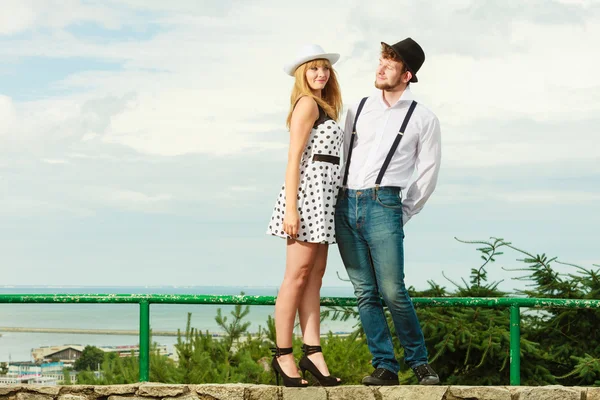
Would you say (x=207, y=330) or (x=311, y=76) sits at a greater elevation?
(x=311, y=76)

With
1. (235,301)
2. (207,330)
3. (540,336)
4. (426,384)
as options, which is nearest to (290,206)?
(235,301)

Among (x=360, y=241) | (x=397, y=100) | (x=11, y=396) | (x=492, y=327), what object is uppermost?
(x=397, y=100)

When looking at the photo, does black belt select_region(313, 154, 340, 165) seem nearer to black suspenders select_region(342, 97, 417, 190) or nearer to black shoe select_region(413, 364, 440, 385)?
black suspenders select_region(342, 97, 417, 190)

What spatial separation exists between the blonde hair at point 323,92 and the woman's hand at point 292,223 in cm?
62

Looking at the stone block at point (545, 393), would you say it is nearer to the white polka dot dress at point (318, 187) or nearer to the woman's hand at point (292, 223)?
the white polka dot dress at point (318, 187)

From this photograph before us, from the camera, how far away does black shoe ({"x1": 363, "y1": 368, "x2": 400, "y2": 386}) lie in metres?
5.43

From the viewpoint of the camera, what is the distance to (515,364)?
5746mm

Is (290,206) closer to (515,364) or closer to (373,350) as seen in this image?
(373,350)

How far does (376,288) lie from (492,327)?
1.28 meters

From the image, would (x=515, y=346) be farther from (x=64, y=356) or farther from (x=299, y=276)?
(x=64, y=356)

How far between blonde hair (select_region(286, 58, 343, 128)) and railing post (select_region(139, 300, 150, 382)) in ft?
5.72

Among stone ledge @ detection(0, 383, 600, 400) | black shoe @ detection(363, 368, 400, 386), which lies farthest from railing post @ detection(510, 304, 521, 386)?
black shoe @ detection(363, 368, 400, 386)

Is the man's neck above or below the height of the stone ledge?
above

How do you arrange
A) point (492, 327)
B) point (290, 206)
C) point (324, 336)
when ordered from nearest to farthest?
point (290, 206)
point (492, 327)
point (324, 336)
